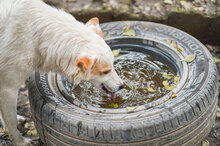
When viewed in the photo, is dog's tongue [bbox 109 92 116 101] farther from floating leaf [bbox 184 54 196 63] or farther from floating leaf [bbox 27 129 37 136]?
floating leaf [bbox 27 129 37 136]

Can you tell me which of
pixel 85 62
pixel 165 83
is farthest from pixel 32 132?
pixel 165 83

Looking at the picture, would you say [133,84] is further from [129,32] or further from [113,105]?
[129,32]

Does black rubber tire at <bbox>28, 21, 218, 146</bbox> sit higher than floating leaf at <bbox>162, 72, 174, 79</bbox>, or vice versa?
black rubber tire at <bbox>28, 21, 218, 146</bbox>

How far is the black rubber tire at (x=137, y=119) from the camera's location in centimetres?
307

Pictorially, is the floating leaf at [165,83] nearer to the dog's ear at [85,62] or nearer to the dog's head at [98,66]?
the dog's head at [98,66]

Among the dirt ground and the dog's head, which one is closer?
the dog's head

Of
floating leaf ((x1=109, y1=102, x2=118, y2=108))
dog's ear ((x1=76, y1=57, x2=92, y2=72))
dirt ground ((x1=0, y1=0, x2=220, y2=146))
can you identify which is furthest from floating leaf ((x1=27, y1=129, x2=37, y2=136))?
dog's ear ((x1=76, y1=57, x2=92, y2=72))

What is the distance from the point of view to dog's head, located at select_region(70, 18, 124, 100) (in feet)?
10.5

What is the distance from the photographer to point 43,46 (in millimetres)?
3424

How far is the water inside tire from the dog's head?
0.31 metres

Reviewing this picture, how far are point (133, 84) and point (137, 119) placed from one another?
45.0 inches

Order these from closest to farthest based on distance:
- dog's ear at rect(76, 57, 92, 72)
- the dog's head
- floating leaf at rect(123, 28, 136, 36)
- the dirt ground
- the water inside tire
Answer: dog's ear at rect(76, 57, 92, 72) < the dog's head < the water inside tire < floating leaf at rect(123, 28, 136, 36) < the dirt ground

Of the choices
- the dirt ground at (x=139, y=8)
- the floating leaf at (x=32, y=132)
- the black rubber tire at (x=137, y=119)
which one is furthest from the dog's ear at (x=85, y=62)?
the dirt ground at (x=139, y=8)

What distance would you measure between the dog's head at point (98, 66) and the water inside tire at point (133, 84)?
0.31 metres
